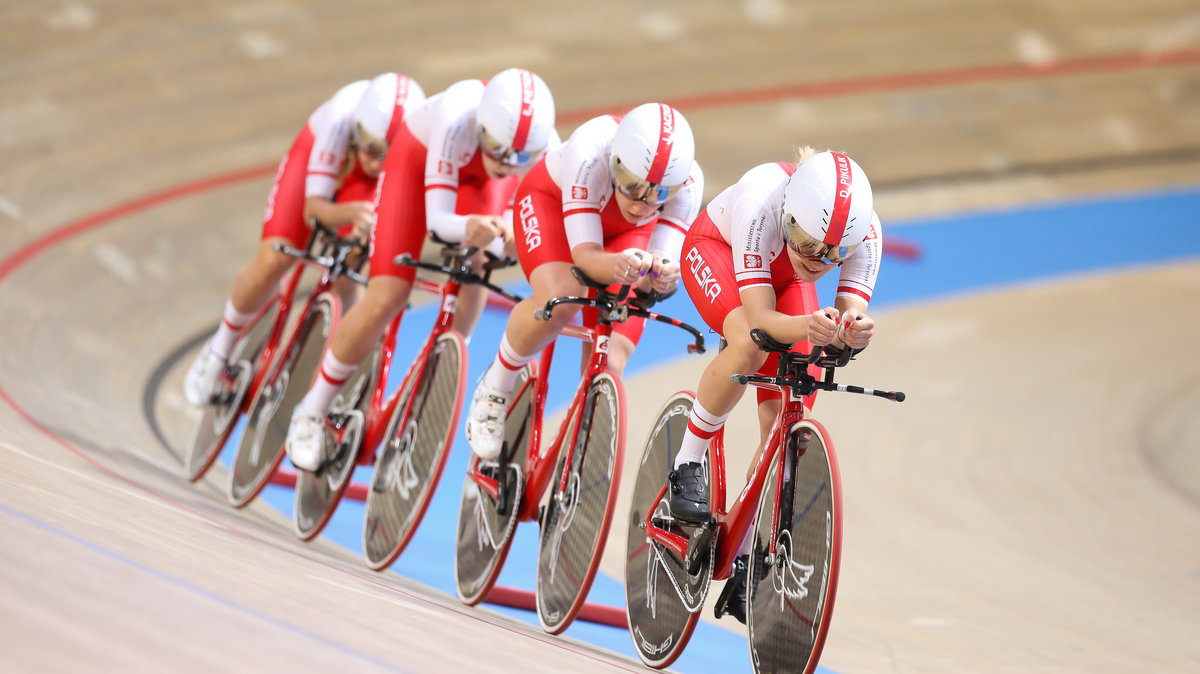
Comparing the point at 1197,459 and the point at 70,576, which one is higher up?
the point at 1197,459

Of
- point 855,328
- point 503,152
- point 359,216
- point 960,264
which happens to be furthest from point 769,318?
point 960,264

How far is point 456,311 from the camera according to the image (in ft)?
14.7

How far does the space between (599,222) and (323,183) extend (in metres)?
1.56

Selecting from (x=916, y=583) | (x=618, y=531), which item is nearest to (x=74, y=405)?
(x=618, y=531)

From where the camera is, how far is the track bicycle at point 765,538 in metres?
2.94

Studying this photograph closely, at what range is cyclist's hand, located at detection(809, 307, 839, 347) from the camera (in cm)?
286

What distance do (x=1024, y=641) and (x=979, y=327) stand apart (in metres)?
3.45

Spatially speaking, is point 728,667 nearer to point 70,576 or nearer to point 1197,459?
point 70,576

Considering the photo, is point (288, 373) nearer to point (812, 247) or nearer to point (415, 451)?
point (415, 451)

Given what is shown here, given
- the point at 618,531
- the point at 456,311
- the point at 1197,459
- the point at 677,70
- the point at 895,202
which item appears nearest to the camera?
the point at 456,311

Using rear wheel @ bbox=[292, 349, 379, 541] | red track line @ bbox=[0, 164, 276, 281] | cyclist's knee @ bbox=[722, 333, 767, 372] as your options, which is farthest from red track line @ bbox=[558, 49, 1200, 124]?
cyclist's knee @ bbox=[722, 333, 767, 372]

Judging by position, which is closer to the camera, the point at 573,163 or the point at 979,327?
the point at 573,163

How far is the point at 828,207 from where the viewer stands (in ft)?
9.78

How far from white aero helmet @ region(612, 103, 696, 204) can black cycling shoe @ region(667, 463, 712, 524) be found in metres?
0.69
